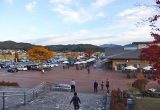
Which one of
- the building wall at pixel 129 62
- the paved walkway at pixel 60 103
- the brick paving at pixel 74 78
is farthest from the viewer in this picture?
the building wall at pixel 129 62

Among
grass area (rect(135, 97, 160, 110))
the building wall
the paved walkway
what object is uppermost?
the building wall

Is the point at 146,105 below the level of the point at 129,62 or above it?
below

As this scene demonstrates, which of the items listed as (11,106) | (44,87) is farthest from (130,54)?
(11,106)

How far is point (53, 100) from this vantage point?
96.9ft

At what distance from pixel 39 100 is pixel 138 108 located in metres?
7.76

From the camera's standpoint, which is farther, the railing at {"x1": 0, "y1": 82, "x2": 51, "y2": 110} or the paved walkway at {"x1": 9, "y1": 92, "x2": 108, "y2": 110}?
the paved walkway at {"x1": 9, "y1": 92, "x2": 108, "y2": 110}

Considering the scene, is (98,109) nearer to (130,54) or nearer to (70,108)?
(70,108)

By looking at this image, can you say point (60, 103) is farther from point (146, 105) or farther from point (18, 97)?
point (146, 105)

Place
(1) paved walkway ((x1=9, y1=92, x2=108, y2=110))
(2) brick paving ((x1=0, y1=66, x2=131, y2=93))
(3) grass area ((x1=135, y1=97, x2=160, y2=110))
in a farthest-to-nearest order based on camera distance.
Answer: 1. (2) brick paving ((x1=0, y1=66, x2=131, y2=93))
2. (3) grass area ((x1=135, y1=97, x2=160, y2=110))
3. (1) paved walkway ((x1=9, y1=92, x2=108, y2=110))

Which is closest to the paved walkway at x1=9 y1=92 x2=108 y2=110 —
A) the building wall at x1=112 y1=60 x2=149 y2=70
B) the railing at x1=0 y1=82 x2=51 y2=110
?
the railing at x1=0 y1=82 x2=51 y2=110

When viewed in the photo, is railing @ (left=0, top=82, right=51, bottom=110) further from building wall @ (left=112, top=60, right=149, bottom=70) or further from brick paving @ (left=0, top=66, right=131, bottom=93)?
building wall @ (left=112, top=60, right=149, bottom=70)

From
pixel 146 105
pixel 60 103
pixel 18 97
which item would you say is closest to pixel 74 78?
pixel 18 97

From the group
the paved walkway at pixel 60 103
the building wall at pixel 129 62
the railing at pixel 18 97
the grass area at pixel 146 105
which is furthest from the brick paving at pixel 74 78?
the building wall at pixel 129 62

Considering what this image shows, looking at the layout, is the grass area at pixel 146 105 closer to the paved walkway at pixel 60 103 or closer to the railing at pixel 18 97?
the paved walkway at pixel 60 103
